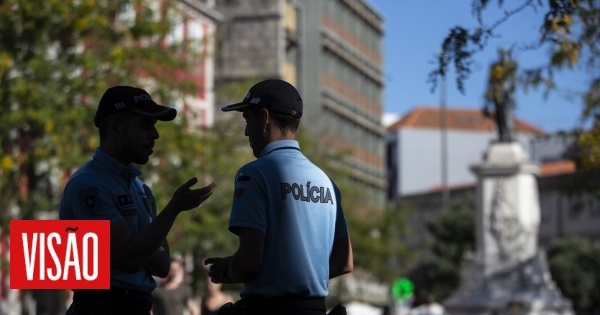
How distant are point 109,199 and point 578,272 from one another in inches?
3223

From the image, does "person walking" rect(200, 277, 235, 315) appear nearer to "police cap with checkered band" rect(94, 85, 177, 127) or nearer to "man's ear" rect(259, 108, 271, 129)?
"police cap with checkered band" rect(94, 85, 177, 127)

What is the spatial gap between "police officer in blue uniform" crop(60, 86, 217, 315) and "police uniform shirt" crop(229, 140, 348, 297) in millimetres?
468

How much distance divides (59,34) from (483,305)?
500 inches

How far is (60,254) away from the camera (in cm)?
773

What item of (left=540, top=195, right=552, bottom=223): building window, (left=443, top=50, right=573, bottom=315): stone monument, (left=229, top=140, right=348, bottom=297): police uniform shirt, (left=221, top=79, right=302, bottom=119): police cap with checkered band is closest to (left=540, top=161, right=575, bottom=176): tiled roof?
(left=540, top=195, right=552, bottom=223): building window

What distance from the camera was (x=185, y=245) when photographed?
39.4 meters

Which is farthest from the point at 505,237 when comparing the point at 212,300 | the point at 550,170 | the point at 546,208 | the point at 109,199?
the point at 550,170

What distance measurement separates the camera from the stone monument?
1537 inches

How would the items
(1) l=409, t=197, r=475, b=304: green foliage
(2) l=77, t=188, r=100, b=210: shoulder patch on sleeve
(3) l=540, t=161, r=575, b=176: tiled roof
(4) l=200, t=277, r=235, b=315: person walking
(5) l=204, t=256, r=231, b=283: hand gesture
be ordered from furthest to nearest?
(3) l=540, t=161, r=575, b=176: tiled roof
(1) l=409, t=197, r=475, b=304: green foliage
(4) l=200, t=277, r=235, b=315: person walking
(2) l=77, t=188, r=100, b=210: shoulder patch on sleeve
(5) l=204, t=256, r=231, b=283: hand gesture

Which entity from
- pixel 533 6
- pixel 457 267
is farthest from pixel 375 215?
pixel 533 6

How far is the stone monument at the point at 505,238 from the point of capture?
39031 millimetres

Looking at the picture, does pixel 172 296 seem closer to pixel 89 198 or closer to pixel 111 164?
pixel 111 164

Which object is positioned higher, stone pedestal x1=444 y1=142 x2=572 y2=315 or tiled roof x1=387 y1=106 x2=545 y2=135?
tiled roof x1=387 y1=106 x2=545 y2=135

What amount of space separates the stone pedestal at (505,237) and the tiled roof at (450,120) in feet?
309
